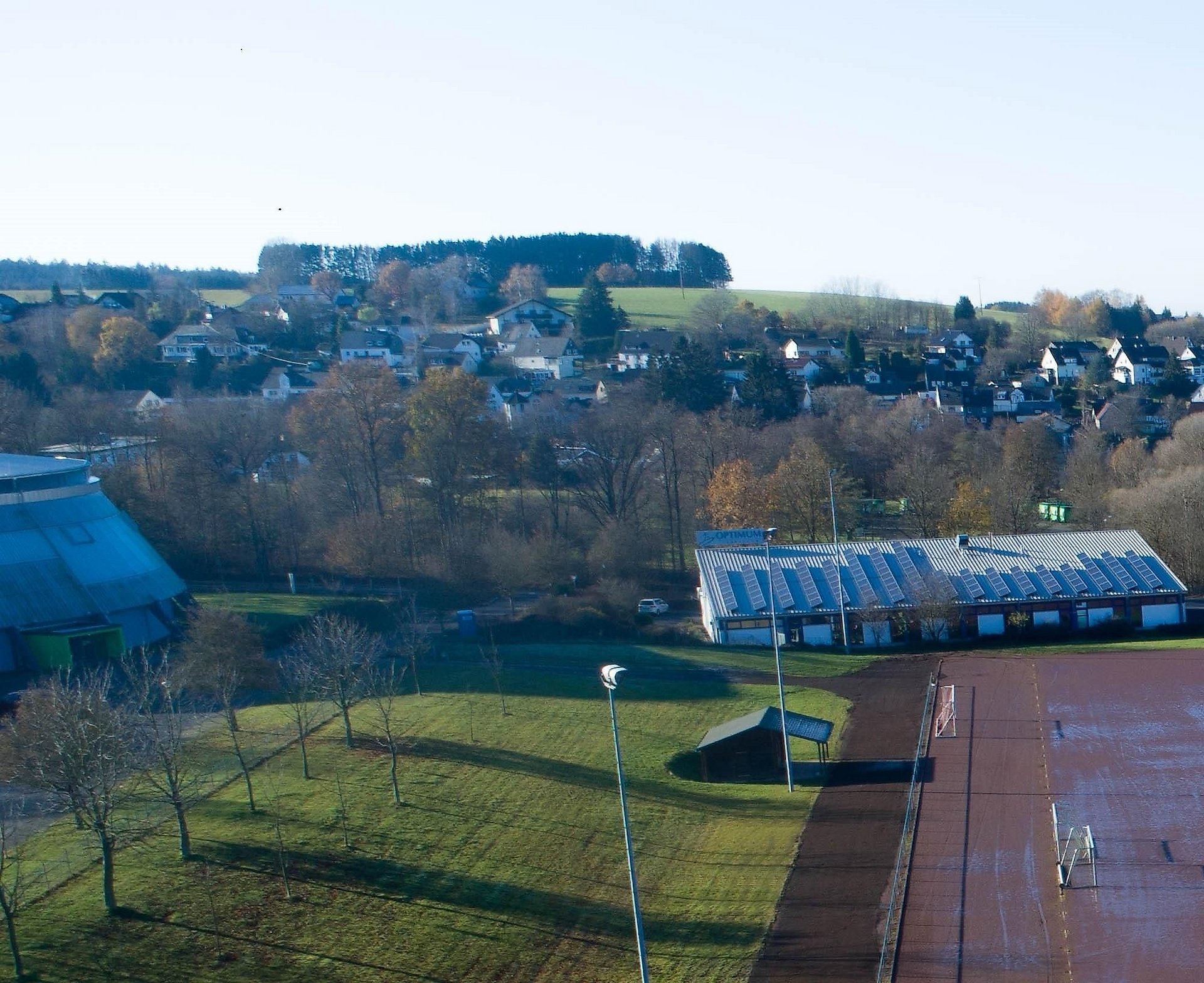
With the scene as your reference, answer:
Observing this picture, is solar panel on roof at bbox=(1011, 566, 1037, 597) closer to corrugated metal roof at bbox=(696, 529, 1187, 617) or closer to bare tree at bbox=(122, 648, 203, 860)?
corrugated metal roof at bbox=(696, 529, 1187, 617)

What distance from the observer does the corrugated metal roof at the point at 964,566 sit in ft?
130

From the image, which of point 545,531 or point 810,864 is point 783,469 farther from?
point 810,864

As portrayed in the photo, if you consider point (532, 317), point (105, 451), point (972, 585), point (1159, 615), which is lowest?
point (1159, 615)

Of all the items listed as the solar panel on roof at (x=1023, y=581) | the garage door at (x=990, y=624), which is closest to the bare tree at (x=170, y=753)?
the garage door at (x=990, y=624)

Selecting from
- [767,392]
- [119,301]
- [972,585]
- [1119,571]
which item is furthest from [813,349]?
[119,301]

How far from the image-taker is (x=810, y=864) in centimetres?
2098

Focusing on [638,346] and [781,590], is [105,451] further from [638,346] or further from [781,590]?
[638,346]

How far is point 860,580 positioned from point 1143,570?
10227 millimetres

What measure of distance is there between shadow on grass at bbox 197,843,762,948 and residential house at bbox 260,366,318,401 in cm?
6133

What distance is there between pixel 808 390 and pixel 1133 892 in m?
62.9

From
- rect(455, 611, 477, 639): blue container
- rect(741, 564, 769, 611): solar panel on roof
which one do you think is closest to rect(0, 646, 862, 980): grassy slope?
rect(455, 611, 477, 639): blue container

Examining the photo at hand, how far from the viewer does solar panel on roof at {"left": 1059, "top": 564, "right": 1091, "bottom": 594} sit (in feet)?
130

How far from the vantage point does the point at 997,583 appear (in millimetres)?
40094

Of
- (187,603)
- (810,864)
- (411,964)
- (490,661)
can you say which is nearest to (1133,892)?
(810,864)
